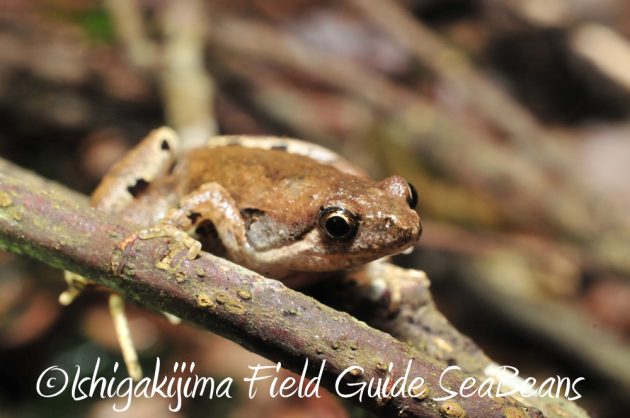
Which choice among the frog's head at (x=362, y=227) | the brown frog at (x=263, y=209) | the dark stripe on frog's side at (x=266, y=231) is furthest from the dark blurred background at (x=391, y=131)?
the frog's head at (x=362, y=227)

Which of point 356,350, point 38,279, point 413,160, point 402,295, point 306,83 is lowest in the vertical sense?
point 356,350

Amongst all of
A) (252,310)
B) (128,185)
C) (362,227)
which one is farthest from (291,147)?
(252,310)

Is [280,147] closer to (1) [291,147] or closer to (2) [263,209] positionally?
(1) [291,147]

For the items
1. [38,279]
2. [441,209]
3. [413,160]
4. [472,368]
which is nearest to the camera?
[472,368]

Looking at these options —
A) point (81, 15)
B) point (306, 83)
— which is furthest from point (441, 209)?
point (81, 15)

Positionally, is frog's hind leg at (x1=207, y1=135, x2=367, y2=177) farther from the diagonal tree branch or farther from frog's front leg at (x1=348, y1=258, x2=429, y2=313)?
the diagonal tree branch

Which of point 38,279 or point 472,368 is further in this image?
point 38,279

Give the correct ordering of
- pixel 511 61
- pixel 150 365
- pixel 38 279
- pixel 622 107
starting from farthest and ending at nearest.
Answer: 1. pixel 511 61
2. pixel 622 107
3. pixel 38 279
4. pixel 150 365

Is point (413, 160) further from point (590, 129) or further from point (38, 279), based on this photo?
point (38, 279)

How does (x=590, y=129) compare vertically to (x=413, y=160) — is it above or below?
above
